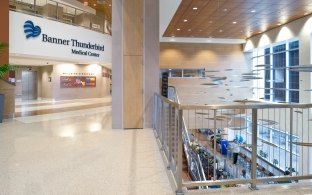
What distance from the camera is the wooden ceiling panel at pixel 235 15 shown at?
8.35m

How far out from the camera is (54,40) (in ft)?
40.4

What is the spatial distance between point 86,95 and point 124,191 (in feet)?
51.5

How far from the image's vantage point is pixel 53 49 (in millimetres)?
12312

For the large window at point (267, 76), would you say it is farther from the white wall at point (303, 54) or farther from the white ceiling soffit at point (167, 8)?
the white ceiling soffit at point (167, 8)

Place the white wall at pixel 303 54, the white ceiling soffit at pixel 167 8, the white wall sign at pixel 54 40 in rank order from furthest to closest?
the white wall sign at pixel 54 40
the white wall at pixel 303 54
the white ceiling soffit at pixel 167 8

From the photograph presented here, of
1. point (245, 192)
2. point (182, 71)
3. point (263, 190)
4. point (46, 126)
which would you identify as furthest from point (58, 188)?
point (182, 71)

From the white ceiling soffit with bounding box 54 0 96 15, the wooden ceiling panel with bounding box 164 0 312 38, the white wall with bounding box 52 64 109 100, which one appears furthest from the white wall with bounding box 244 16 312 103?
the white wall with bounding box 52 64 109 100

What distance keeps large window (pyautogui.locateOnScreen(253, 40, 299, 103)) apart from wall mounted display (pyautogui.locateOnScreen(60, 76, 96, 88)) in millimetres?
10701

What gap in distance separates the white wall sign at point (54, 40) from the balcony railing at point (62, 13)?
0.91ft

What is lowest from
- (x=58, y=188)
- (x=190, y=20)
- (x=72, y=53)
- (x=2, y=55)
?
(x=58, y=188)

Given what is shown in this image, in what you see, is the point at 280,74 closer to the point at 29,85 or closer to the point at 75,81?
the point at 75,81

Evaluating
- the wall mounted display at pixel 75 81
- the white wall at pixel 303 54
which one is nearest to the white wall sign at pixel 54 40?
the wall mounted display at pixel 75 81

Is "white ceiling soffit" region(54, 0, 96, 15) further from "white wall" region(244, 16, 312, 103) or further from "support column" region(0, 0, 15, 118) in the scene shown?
"white wall" region(244, 16, 312, 103)

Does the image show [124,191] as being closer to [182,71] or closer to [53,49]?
[53,49]
